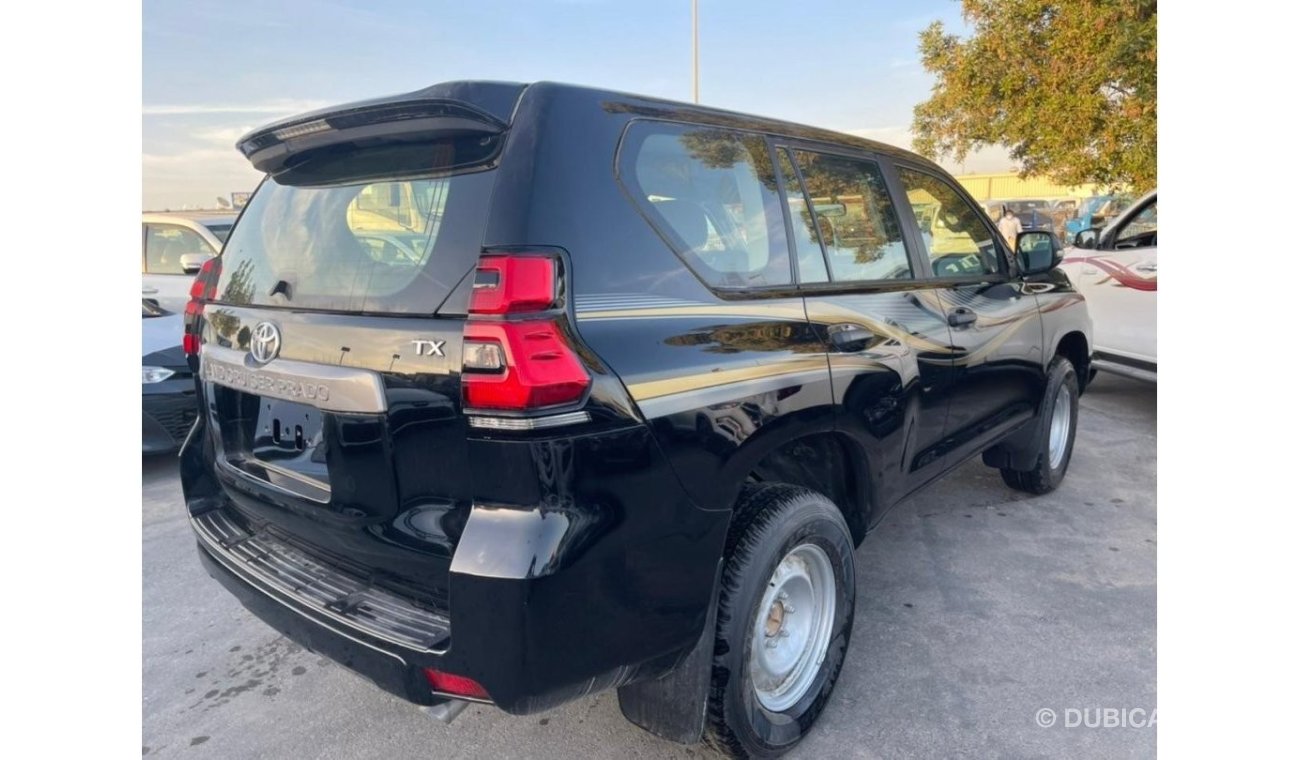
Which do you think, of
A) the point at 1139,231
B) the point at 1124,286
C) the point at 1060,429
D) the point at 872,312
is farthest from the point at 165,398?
the point at 1139,231

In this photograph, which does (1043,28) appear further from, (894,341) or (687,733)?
(687,733)

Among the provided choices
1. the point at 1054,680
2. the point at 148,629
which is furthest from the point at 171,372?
the point at 1054,680

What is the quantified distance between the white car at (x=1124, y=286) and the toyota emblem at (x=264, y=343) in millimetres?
6210

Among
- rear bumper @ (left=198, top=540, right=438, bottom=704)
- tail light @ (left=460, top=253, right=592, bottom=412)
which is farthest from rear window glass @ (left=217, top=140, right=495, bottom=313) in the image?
rear bumper @ (left=198, top=540, right=438, bottom=704)

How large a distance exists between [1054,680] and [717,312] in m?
1.93

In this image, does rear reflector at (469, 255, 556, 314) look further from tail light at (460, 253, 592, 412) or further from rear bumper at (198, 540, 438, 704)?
rear bumper at (198, 540, 438, 704)

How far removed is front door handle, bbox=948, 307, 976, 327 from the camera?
130 inches

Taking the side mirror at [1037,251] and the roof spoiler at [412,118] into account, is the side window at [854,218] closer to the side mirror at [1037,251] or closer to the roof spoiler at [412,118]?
the roof spoiler at [412,118]

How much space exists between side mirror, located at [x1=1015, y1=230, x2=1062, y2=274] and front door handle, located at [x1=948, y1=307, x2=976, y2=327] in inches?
37.1

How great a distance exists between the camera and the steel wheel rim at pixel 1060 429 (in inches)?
187

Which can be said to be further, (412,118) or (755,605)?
(755,605)

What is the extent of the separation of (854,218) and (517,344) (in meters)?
1.79

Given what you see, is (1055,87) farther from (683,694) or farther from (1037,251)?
(683,694)

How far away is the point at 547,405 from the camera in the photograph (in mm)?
1741
